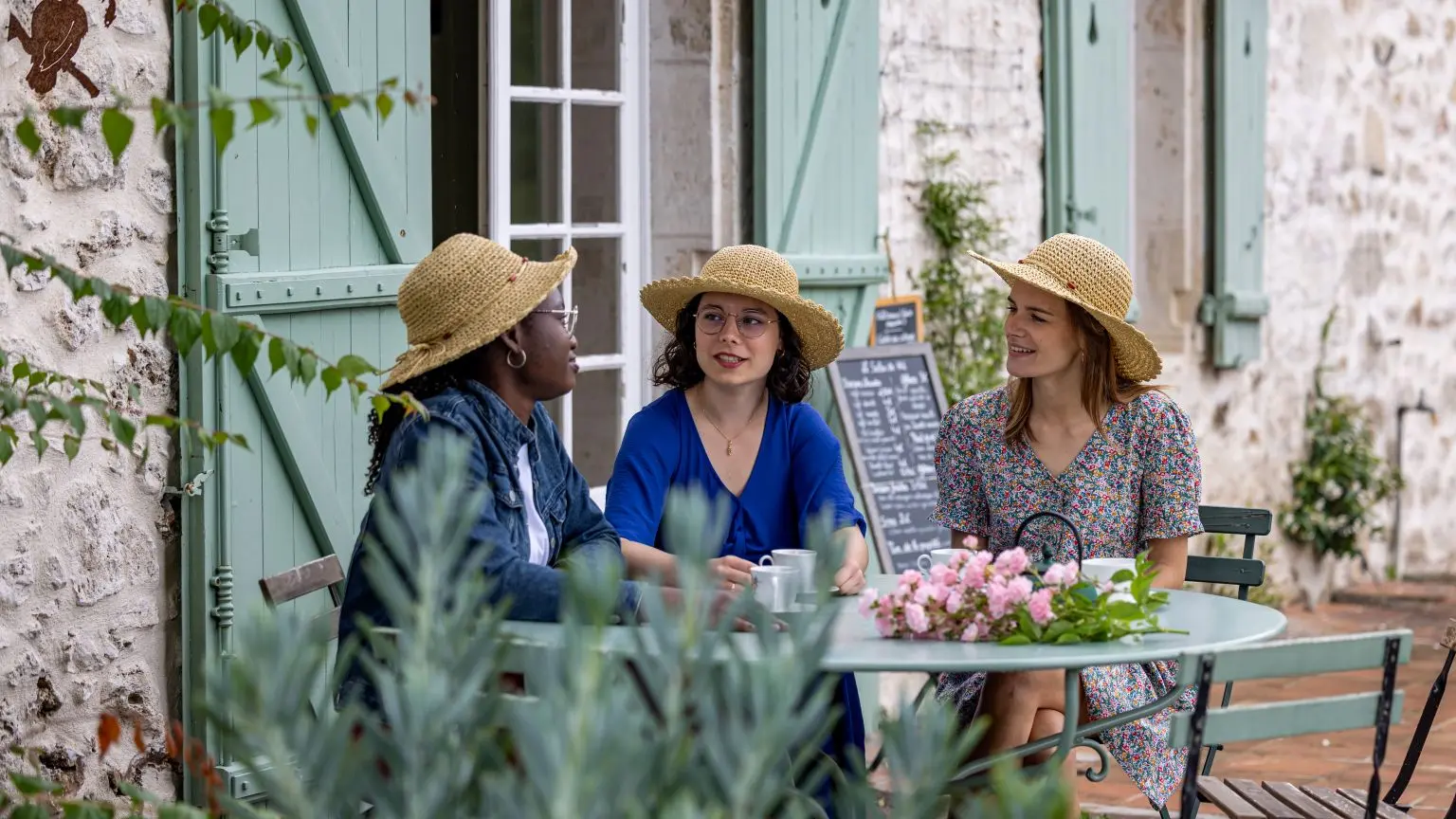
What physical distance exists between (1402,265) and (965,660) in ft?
23.0

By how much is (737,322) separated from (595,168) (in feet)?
5.11

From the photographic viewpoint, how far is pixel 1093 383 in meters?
3.79

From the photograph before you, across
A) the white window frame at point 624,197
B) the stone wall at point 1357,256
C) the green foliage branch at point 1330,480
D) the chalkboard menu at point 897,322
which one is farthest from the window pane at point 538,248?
the green foliage branch at point 1330,480

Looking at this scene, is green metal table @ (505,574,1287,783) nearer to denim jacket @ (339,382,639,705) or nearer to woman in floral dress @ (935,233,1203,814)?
denim jacket @ (339,382,639,705)

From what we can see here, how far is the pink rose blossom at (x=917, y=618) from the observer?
2857mm

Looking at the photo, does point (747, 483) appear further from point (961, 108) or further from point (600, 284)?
point (961, 108)

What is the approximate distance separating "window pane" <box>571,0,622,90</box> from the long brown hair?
6.26 feet

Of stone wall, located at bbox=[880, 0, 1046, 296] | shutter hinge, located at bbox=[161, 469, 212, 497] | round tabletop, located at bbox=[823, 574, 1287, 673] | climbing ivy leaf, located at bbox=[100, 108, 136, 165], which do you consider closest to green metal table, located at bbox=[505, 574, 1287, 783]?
round tabletop, located at bbox=[823, 574, 1287, 673]

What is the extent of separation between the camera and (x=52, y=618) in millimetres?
A: 3543

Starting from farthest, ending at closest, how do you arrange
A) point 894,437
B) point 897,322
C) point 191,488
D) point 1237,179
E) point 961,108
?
point 1237,179
point 961,108
point 897,322
point 894,437
point 191,488

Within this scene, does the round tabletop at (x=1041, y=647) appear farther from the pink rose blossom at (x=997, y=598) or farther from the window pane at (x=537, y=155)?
the window pane at (x=537, y=155)

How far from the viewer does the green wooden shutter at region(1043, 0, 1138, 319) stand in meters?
6.57

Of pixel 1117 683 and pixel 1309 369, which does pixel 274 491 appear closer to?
pixel 1117 683

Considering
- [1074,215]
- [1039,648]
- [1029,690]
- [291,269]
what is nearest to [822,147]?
[1074,215]
